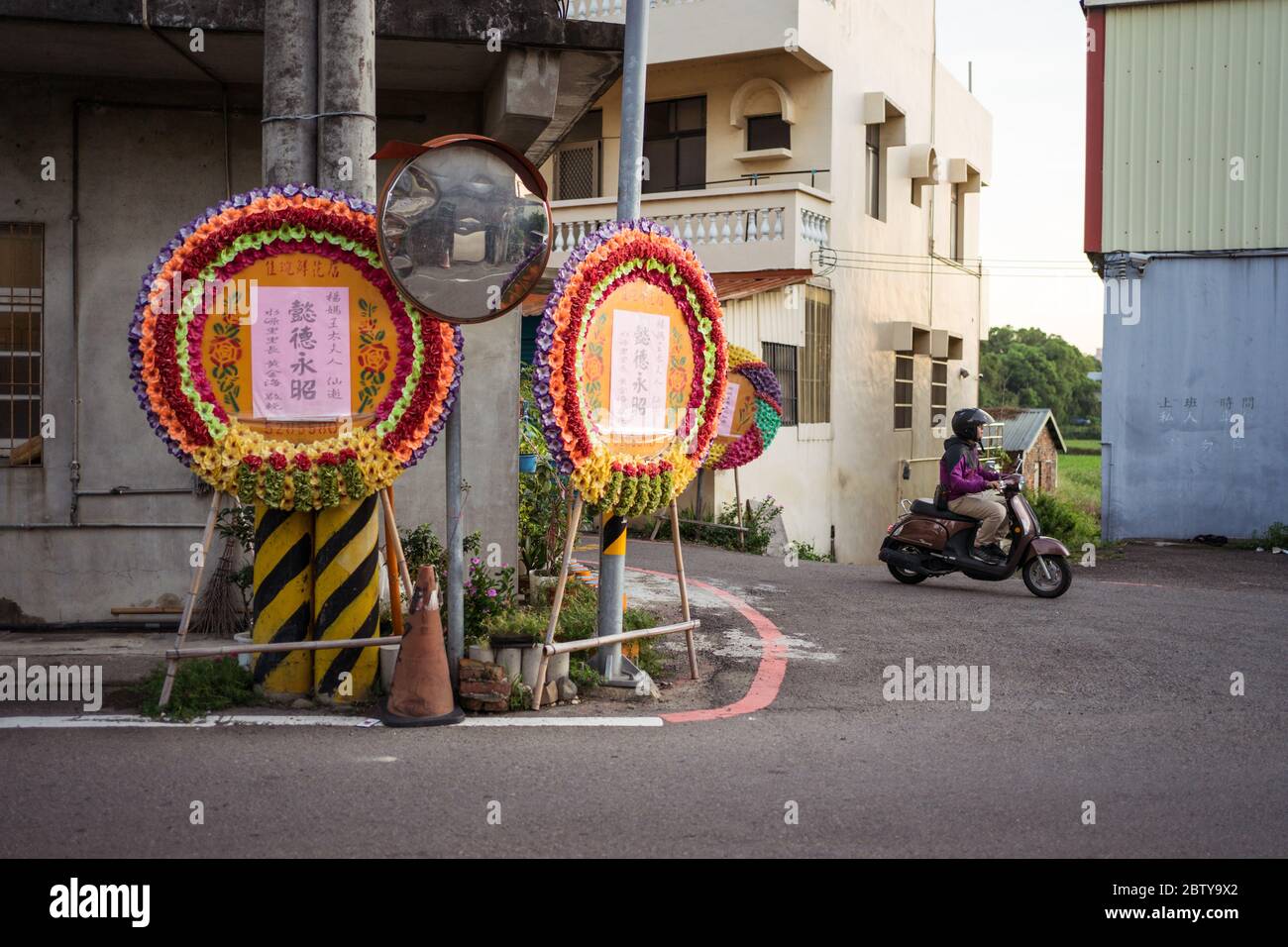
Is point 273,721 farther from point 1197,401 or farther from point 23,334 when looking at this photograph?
point 1197,401

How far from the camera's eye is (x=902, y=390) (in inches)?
1022

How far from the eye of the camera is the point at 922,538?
12711 millimetres

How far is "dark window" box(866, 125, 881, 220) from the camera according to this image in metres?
23.6

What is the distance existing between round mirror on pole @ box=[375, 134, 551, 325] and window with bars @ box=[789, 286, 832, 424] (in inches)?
564

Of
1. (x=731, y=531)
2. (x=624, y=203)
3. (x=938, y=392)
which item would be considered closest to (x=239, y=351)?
(x=624, y=203)

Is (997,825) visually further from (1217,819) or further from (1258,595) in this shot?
(1258,595)

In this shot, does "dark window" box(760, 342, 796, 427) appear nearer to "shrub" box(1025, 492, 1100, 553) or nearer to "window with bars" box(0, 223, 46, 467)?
"shrub" box(1025, 492, 1100, 553)

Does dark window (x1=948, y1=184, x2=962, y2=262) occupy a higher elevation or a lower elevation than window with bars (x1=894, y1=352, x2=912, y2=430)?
higher

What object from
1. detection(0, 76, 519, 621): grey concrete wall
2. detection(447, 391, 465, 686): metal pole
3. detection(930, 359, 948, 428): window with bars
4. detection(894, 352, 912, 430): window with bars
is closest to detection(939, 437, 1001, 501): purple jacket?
detection(447, 391, 465, 686): metal pole

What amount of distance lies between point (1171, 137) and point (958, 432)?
9551 mm

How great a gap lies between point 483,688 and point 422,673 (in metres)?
0.41

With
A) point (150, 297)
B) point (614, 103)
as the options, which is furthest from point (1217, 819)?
point (614, 103)

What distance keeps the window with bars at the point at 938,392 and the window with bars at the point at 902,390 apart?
1737mm

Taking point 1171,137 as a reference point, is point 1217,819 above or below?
below
